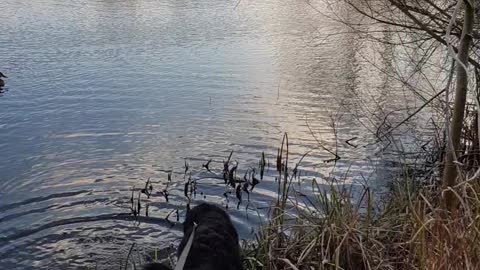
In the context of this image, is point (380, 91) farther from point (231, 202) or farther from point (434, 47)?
point (231, 202)

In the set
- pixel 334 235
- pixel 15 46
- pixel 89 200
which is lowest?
pixel 89 200

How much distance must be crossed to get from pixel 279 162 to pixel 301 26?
11.6 metres

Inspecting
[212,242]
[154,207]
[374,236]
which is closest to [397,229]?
[374,236]

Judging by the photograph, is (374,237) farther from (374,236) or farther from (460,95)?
(460,95)

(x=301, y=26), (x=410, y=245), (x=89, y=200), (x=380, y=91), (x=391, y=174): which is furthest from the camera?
(x=301, y=26)

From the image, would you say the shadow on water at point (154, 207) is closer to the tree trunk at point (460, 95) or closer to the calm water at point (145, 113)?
the calm water at point (145, 113)

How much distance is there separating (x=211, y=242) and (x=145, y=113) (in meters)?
7.70

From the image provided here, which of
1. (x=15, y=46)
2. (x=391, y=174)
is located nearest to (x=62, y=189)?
(x=391, y=174)

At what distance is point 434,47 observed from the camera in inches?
339

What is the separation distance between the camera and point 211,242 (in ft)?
16.0

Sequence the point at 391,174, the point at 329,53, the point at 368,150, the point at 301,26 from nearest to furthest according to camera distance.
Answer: the point at 391,174 → the point at 368,150 → the point at 329,53 → the point at 301,26

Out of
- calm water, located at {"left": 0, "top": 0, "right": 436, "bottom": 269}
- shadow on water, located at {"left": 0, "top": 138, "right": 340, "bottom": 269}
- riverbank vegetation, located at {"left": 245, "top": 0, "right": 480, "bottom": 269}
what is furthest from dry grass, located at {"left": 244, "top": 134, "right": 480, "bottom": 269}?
calm water, located at {"left": 0, "top": 0, "right": 436, "bottom": 269}

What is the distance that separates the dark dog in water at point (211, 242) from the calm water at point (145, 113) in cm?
191

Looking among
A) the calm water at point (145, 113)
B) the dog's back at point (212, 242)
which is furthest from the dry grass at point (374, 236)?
the calm water at point (145, 113)
